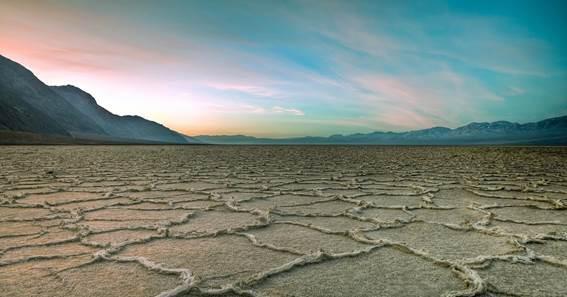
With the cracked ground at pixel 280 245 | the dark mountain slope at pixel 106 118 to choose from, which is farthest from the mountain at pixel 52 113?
the cracked ground at pixel 280 245

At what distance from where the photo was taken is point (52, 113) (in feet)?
209

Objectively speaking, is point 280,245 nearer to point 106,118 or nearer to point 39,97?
point 39,97

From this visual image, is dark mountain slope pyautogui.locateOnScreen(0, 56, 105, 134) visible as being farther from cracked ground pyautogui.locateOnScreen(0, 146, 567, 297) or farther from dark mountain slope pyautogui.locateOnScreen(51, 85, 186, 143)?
cracked ground pyautogui.locateOnScreen(0, 146, 567, 297)

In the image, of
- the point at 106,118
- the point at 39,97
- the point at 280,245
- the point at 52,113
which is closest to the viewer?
the point at 280,245

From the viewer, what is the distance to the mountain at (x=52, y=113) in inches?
1729

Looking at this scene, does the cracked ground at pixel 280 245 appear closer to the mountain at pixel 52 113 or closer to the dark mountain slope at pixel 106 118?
the mountain at pixel 52 113

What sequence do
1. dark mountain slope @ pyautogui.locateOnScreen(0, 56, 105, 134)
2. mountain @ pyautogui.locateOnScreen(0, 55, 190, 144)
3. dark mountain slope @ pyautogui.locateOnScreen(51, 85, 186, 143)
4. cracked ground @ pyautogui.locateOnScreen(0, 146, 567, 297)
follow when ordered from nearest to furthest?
cracked ground @ pyautogui.locateOnScreen(0, 146, 567, 297) < mountain @ pyautogui.locateOnScreen(0, 55, 190, 144) < dark mountain slope @ pyautogui.locateOnScreen(0, 56, 105, 134) < dark mountain slope @ pyautogui.locateOnScreen(51, 85, 186, 143)

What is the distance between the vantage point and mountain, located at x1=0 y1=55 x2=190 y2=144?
43.9 meters

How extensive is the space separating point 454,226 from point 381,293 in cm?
135

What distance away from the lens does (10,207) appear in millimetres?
3242

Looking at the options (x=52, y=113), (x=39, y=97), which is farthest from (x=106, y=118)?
(x=52, y=113)

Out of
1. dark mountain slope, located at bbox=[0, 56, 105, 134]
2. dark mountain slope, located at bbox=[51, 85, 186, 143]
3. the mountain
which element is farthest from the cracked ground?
dark mountain slope, located at bbox=[51, 85, 186, 143]

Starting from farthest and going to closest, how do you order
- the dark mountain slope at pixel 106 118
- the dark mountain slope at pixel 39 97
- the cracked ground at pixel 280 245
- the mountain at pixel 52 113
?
the dark mountain slope at pixel 106 118, the dark mountain slope at pixel 39 97, the mountain at pixel 52 113, the cracked ground at pixel 280 245

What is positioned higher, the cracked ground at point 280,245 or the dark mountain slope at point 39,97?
the dark mountain slope at point 39,97
